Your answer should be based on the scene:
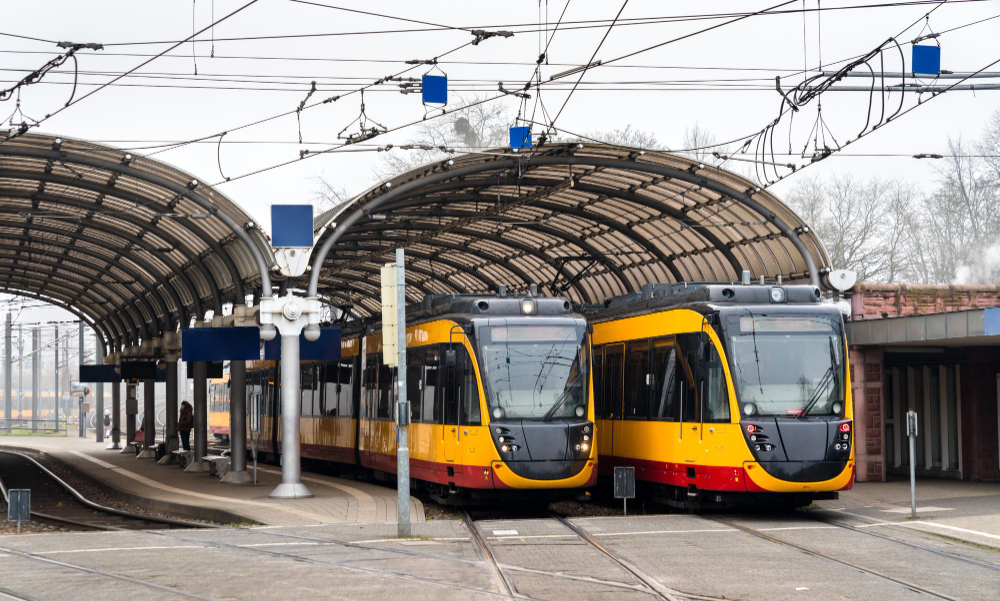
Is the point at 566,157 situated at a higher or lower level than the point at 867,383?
higher

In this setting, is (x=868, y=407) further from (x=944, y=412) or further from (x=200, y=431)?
(x=200, y=431)

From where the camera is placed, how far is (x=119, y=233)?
98.0 feet

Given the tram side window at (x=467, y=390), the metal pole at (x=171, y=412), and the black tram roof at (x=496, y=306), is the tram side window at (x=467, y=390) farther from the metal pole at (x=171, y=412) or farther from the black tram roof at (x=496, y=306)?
the metal pole at (x=171, y=412)

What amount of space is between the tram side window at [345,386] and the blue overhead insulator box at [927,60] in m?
12.7

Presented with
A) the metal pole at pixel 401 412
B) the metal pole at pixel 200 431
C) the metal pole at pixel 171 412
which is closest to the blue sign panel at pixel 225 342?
the metal pole at pixel 200 431

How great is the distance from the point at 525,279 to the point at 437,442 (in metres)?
22.2

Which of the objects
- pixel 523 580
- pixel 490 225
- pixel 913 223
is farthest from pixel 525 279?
pixel 523 580

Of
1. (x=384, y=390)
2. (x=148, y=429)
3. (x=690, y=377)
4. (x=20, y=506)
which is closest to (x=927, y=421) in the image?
(x=690, y=377)

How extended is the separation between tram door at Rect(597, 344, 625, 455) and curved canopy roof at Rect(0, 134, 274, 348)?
21.6ft

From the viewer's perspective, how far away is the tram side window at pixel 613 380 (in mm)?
19734

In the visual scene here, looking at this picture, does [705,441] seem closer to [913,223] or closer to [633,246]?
[633,246]

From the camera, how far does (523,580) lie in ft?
37.5

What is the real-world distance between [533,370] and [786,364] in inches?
140

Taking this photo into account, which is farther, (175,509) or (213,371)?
(213,371)
